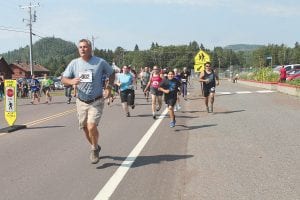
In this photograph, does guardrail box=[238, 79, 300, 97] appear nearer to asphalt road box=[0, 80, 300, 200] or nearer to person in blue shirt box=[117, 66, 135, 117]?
person in blue shirt box=[117, 66, 135, 117]

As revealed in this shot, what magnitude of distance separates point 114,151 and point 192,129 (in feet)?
12.5

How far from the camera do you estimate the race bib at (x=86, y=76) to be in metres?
8.26

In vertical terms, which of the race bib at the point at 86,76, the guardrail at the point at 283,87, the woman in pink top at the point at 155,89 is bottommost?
the guardrail at the point at 283,87

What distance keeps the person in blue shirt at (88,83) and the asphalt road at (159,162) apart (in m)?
0.71

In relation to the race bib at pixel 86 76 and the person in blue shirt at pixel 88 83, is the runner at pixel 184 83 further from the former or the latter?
the race bib at pixel 86 76

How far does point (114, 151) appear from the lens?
983 centimetres

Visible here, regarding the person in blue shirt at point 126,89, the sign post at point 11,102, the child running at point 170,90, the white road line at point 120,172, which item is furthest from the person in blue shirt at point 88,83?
the person in blue shirt at point 126,89

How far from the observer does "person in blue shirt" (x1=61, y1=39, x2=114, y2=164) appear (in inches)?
325

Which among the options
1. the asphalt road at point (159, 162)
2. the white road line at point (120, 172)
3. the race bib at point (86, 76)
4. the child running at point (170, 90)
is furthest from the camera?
the child running at point (170, 90)

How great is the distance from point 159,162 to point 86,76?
1867 mm

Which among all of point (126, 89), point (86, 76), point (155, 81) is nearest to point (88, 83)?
A: point (86, 76)

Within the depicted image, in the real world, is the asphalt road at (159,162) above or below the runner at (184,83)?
below

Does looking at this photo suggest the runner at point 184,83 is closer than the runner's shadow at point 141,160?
No

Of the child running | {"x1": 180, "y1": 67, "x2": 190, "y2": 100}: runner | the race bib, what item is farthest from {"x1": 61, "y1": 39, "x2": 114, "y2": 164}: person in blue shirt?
{"x1": 180, "y1": 67, "x2": 190, "y2": 100}: runner
